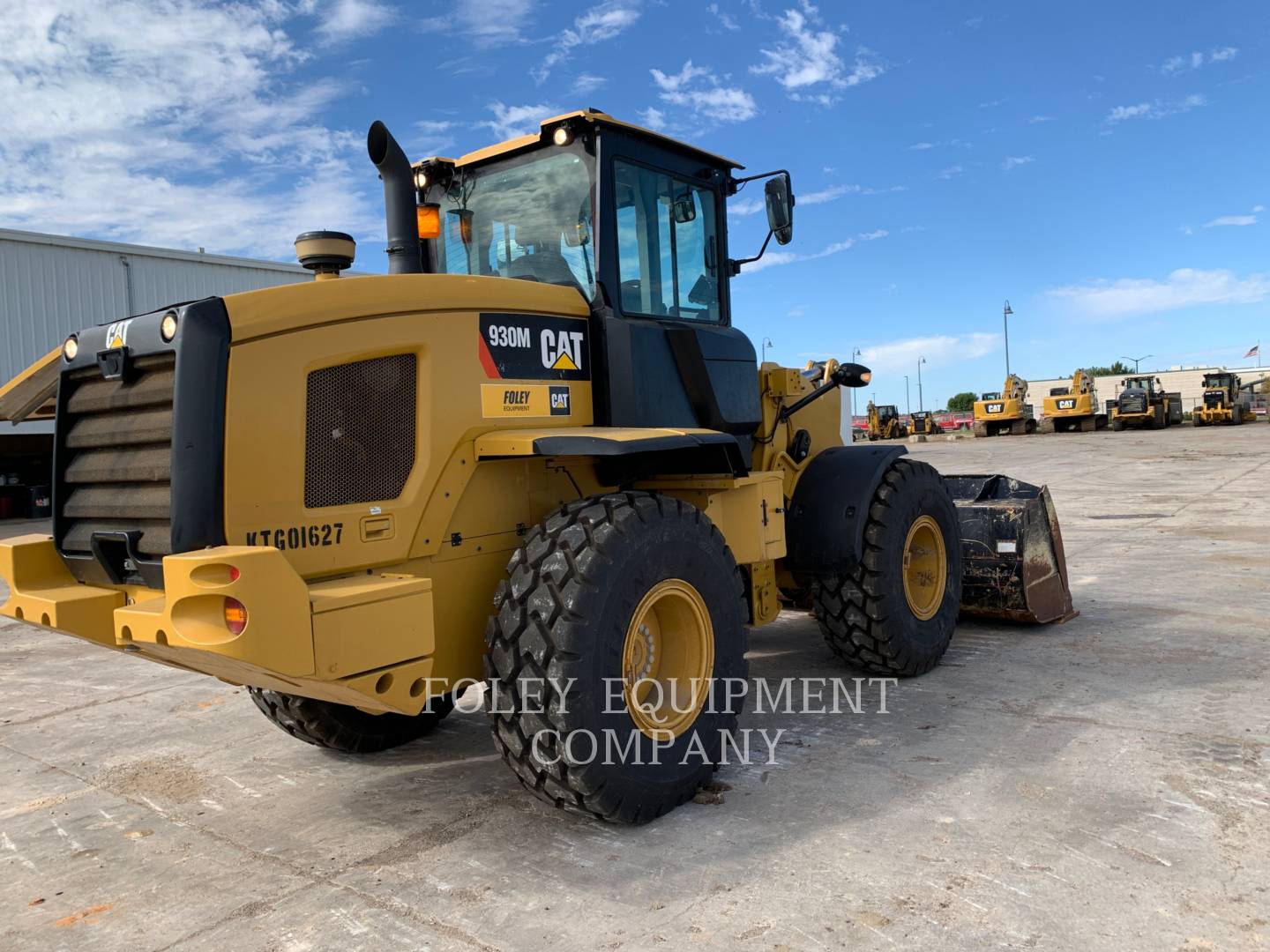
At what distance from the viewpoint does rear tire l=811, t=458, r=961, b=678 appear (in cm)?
516

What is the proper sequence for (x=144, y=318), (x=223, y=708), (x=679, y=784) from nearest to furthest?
1. (x=144, y=318)
2. (x=679, y=784)
3. (x=223, y=708)

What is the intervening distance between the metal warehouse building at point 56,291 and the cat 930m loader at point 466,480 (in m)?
17.2

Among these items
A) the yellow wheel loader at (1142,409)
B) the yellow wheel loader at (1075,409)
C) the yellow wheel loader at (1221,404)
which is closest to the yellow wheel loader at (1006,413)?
the yellow wheel loader at (1075,409)

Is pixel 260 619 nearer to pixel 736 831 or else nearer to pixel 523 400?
pixel 523 400

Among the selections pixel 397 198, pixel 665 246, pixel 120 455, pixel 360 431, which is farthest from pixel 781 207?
pixel 120 455

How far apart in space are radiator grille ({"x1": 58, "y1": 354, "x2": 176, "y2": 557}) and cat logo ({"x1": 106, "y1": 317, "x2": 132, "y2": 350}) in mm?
116

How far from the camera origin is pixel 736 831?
3.51 metres

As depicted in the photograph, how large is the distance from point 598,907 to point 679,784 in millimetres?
745

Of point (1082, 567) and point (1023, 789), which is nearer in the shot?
point (1023, 789)

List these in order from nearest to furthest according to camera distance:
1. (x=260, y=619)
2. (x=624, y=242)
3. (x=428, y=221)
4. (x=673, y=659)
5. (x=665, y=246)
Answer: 1. (x=260, y=619)
2. (x=673, y=659)
3. (x=624, y=242)
4. (x=428, y=221)
5. (x=665, y=246)

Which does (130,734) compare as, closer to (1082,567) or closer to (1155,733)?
(1155,733)

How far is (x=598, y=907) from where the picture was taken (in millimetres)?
3008

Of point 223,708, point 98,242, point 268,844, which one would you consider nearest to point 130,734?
point 223,708

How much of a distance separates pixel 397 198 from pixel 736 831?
279 cm
